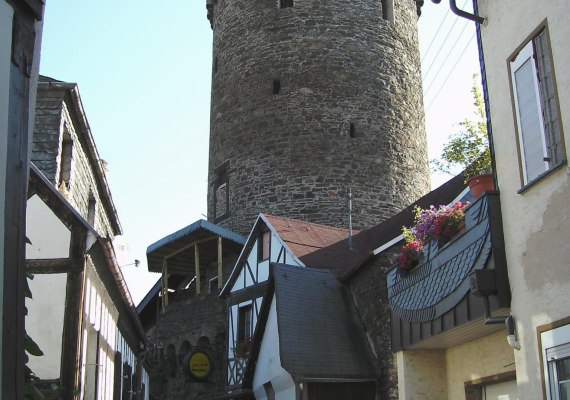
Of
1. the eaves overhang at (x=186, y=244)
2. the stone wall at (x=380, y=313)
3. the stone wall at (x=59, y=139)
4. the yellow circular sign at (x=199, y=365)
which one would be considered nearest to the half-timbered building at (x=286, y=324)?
the stone wall at (x=380, y=313)

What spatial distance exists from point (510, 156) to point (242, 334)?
1266 centimetres

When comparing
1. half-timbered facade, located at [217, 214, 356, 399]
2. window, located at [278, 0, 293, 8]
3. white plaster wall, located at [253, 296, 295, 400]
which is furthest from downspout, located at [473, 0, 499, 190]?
window, located at [278, 0, 293, 8]

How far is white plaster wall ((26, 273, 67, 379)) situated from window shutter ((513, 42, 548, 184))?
525 centimetres

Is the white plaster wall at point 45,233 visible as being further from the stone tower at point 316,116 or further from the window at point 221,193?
the window at point 221,193

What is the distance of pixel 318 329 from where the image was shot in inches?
569

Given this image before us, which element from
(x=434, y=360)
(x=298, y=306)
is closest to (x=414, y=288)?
(x=434, y=360)

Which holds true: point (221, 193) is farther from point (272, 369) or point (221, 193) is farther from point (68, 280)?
point (68, 280)

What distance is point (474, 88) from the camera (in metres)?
8.90

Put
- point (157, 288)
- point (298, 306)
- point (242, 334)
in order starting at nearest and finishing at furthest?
point (298, 306) → point (242, 334) → point (157, 288)

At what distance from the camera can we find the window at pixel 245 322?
18.2 m

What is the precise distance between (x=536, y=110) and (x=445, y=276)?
201 cm

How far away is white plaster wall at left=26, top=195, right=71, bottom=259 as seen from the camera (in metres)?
9.04

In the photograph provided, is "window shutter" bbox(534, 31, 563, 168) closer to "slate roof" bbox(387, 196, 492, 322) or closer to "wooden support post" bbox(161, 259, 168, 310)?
"slate roof" bbox(387, 196, 492, 322)

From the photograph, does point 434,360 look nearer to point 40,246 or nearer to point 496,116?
point 496,116
